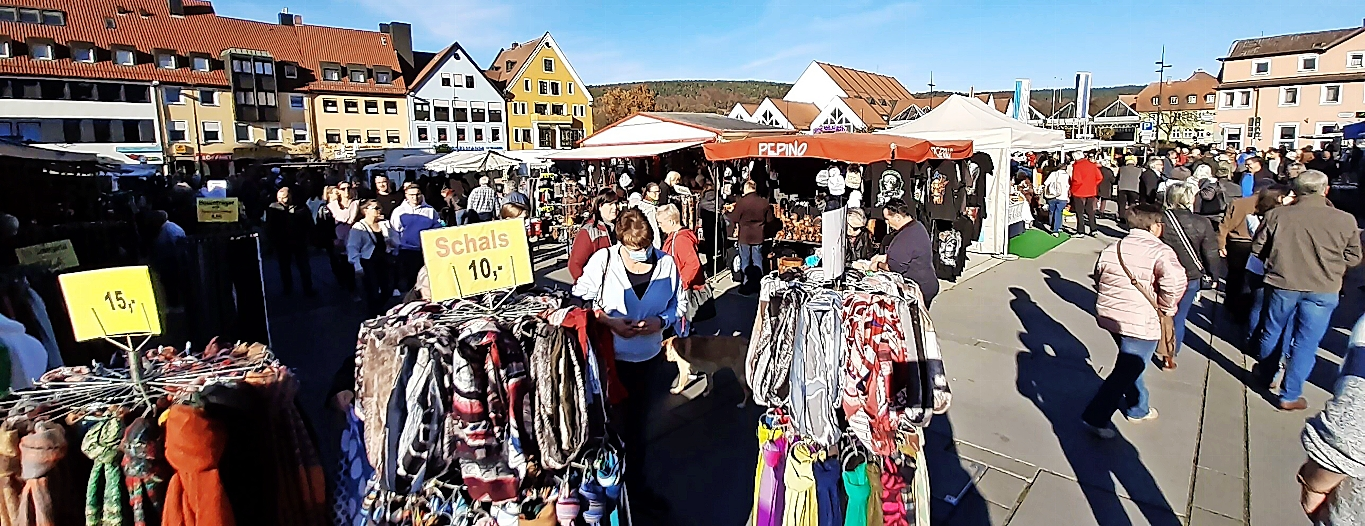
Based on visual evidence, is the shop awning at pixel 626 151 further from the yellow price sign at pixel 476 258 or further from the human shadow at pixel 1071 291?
the yellow price sign at pixel 476 258

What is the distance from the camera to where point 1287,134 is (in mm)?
45094

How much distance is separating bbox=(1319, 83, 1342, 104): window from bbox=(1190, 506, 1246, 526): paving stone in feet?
176

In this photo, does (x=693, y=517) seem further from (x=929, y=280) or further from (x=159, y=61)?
(x=159, y=61)

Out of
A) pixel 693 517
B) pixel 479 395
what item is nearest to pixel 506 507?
pixel 479 395

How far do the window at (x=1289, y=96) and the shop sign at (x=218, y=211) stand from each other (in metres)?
56.4

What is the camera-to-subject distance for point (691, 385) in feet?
18.0

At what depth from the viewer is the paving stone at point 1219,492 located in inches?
146

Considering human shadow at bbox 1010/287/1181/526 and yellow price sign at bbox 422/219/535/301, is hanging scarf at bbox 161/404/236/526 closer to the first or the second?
yellow price sign at bbox 422/219/535/301

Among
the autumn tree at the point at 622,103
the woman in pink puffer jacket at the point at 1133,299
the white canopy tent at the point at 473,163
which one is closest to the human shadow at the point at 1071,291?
the woman in pink puffer jacket at the point at 1133,299

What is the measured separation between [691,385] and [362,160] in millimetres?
24950

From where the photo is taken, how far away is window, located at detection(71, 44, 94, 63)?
34656 millimetres

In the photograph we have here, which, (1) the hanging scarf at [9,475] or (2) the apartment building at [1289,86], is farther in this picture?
(2) the apartment building at [1289,86]

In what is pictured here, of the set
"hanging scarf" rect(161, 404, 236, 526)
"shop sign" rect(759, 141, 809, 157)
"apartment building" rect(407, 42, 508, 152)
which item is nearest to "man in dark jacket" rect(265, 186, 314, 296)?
"shop sign" rect(759, 141, 809, 157)

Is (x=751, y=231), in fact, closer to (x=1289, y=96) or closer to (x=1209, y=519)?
(x=1209, y=519)
